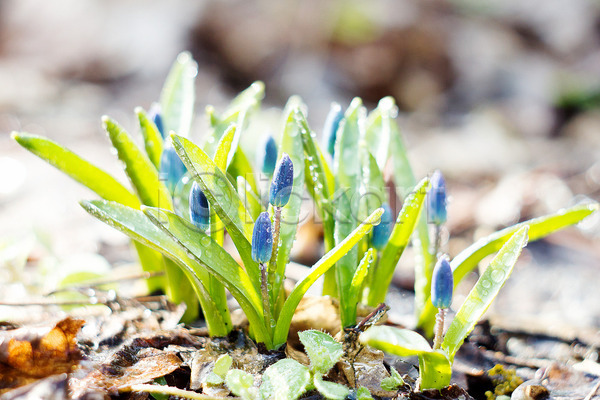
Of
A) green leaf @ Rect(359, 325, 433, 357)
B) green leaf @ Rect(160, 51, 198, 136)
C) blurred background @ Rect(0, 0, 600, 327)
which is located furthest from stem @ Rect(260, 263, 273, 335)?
blurred background @ Rect(0, 0, 600, 327)

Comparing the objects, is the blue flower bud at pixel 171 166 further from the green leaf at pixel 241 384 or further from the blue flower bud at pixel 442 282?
the blue flower bud at pixel 442 282

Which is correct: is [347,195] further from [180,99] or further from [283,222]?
[180,99]

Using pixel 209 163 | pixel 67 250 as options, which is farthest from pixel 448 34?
pixel 209 163

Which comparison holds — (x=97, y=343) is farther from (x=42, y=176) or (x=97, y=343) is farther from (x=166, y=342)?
(x=42, y=176)

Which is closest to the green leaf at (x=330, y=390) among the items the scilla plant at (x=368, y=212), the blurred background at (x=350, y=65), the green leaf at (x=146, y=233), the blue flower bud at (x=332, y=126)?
the scilla plant at (x=368, y=212)

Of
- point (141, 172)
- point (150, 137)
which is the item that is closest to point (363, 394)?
point (141, 172)
